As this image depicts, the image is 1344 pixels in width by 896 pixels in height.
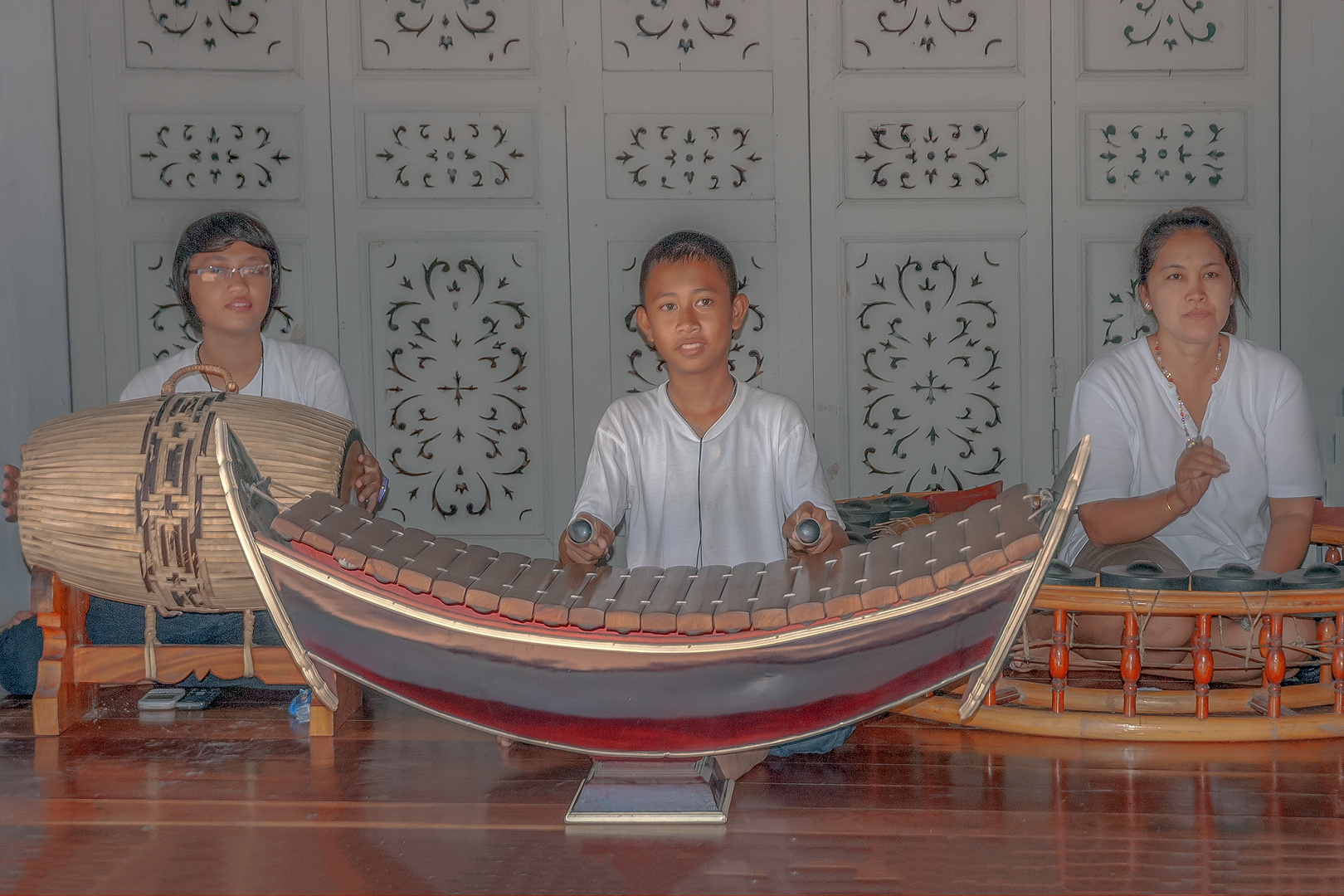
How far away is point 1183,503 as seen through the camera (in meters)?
2.57

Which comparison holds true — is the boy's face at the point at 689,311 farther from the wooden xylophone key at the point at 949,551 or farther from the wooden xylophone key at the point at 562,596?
the wooden xylophone key at the point at 949,551

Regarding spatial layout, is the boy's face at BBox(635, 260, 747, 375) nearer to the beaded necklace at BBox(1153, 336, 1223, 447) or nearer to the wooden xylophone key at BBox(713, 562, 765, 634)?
the wooden xylophone key at BBox(713, 562, 765, 634)

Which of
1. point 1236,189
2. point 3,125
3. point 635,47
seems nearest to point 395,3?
point 635,47

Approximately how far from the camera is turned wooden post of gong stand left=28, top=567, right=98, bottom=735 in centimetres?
250

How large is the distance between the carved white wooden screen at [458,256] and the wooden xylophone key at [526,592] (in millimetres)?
2413

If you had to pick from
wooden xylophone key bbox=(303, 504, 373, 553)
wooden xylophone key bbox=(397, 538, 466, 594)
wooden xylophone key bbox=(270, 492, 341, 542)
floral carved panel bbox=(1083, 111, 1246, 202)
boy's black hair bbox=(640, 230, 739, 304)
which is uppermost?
floral carved panel bbox=(1083, 111, 1246, 202)

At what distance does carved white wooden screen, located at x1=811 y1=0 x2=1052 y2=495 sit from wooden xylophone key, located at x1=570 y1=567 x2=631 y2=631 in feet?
8.30

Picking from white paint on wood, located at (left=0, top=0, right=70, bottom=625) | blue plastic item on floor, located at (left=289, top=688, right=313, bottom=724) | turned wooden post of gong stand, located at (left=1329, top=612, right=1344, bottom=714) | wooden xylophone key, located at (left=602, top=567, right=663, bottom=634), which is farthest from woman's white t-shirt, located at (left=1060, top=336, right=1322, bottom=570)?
white paint on wood, located at (left=0, top=0, right=70, bottom=625)

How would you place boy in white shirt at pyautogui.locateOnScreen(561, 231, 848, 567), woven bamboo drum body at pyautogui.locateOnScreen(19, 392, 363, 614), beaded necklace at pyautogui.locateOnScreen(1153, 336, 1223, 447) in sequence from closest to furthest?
1. woven bamboo drum body at pyautogui.locateOnScreen(19, 392, 363, 614)
2. boy in white shirt at pyautogui.locateOnScreen(561, 231, 848, 567)
3. beaded necklace at pyautogui.locateOnScreen(1153, 336, 1223, 447)

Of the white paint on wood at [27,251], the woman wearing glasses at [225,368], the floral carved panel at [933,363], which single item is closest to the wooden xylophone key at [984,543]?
the woman wearing glasses at [225,368]

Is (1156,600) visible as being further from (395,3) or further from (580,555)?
(395,3)

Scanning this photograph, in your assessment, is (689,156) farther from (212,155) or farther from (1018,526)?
(1018,526)

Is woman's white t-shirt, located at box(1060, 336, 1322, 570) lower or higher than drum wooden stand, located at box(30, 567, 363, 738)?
higher

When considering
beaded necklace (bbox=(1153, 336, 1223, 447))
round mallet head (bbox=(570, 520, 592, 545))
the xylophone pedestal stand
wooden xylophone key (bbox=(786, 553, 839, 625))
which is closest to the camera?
wooden xylophone key (bbox=(786, 553, 839, 625))
